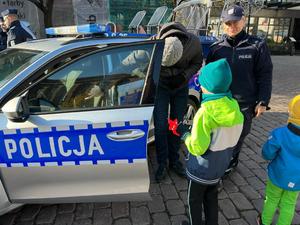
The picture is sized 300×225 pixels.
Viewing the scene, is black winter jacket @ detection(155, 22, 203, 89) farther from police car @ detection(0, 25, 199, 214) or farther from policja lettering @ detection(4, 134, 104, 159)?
policja lettering @ detection(4, 134, 104, 159)

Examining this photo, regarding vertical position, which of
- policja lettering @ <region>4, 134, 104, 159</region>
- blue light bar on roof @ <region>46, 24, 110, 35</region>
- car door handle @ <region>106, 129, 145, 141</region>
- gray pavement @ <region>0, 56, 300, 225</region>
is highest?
blue light bar on roof @ <region>46, 24, 110, 35</region>

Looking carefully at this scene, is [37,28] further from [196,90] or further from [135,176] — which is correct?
[135,176]

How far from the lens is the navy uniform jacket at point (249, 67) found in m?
2.59

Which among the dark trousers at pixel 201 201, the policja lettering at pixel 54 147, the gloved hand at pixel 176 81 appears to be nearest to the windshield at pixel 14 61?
the policja lettering at pixel 54 147

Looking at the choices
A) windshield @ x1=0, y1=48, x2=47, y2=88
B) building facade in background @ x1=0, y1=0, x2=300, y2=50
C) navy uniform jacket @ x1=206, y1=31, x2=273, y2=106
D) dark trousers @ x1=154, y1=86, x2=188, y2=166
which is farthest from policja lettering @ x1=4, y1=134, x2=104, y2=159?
building facade in background @ x1=0, y1=0, x2=300, y2=50

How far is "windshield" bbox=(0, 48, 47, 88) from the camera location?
228cm

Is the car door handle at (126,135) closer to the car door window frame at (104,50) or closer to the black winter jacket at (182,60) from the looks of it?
the car door window frame at (104,50)

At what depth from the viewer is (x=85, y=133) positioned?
6.93 ft

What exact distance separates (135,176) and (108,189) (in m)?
0.24

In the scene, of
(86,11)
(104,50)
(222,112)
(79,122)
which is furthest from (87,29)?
(86,11)

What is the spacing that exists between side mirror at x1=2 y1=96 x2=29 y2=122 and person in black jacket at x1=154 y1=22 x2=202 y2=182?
1.13 m

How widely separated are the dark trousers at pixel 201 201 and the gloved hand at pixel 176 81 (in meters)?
1.12

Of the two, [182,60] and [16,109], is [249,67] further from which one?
[16,109]

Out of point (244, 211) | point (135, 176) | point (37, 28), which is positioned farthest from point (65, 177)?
point (37, 28)
